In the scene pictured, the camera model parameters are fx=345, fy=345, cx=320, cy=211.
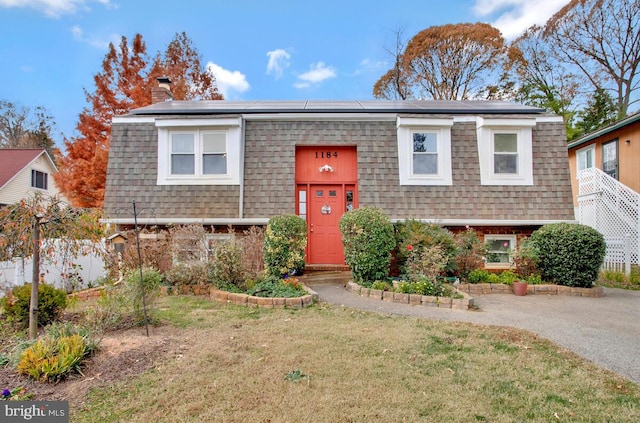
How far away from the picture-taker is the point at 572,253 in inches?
290

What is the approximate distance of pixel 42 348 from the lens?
337cm

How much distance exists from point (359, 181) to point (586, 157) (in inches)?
512

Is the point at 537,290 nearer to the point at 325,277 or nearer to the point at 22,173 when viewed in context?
the point at 325,277

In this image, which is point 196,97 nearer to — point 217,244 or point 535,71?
point 217,244

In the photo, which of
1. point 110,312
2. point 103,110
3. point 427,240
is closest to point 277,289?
point 110,312

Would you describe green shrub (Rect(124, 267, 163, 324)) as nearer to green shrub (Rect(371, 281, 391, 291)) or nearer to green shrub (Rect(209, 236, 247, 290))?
green shrub (Rect(209, 236, 247, 290))

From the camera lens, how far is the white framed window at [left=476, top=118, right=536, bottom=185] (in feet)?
30.1

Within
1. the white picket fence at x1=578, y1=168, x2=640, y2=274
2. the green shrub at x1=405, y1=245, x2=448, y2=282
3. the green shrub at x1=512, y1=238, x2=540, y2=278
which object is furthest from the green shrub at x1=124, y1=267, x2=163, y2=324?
the white picket fence at x1=578, y1=168, x2=640, y2=274

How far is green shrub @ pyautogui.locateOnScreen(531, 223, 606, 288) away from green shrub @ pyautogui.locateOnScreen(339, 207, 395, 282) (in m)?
3.56

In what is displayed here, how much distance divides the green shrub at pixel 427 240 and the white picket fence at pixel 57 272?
226 inches

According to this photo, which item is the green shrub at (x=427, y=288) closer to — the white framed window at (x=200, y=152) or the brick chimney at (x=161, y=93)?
the white framed window at (x=200, y=152)

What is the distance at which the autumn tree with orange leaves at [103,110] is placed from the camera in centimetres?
1620

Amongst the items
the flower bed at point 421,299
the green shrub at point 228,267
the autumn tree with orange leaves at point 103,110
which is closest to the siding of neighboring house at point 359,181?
the green shrub at point 228,267

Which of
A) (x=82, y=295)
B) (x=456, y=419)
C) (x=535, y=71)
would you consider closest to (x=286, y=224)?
(x=82, y=295)
